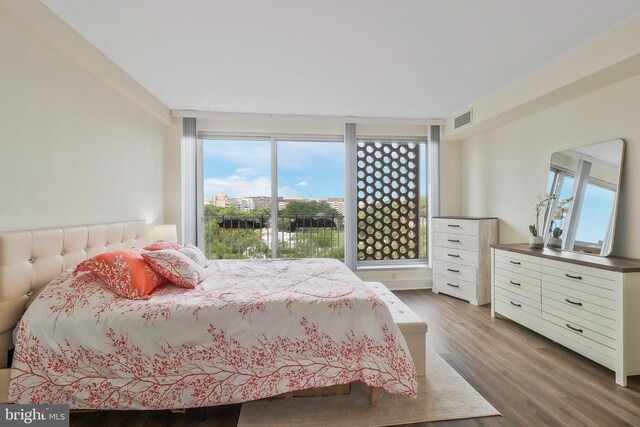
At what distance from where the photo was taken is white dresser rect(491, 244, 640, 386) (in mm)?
2135

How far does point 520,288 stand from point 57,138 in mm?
4172

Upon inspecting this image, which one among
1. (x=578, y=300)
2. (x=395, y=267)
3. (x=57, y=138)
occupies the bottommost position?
(x=395, y=267)

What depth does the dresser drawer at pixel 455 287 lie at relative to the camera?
398cm

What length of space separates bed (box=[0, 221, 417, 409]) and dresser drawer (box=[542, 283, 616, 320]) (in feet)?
5.12

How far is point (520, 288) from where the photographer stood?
3.10 metres

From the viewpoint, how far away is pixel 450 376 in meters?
2.23

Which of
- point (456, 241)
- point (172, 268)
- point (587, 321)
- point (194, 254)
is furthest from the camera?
point (456, 241)

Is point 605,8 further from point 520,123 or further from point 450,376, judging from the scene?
point 450,376

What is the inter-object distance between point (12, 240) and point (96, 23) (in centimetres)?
157

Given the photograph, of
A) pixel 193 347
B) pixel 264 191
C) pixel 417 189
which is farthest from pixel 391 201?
pixel 193 347

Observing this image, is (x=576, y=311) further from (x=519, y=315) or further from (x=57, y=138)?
(x=57, y=138)

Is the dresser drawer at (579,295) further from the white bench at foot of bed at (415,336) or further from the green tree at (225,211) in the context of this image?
the green tree at (225,211)

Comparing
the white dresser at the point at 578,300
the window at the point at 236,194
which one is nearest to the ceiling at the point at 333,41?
the window at the point at 236,194

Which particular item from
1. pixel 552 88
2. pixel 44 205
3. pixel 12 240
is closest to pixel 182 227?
pixel 44 205
